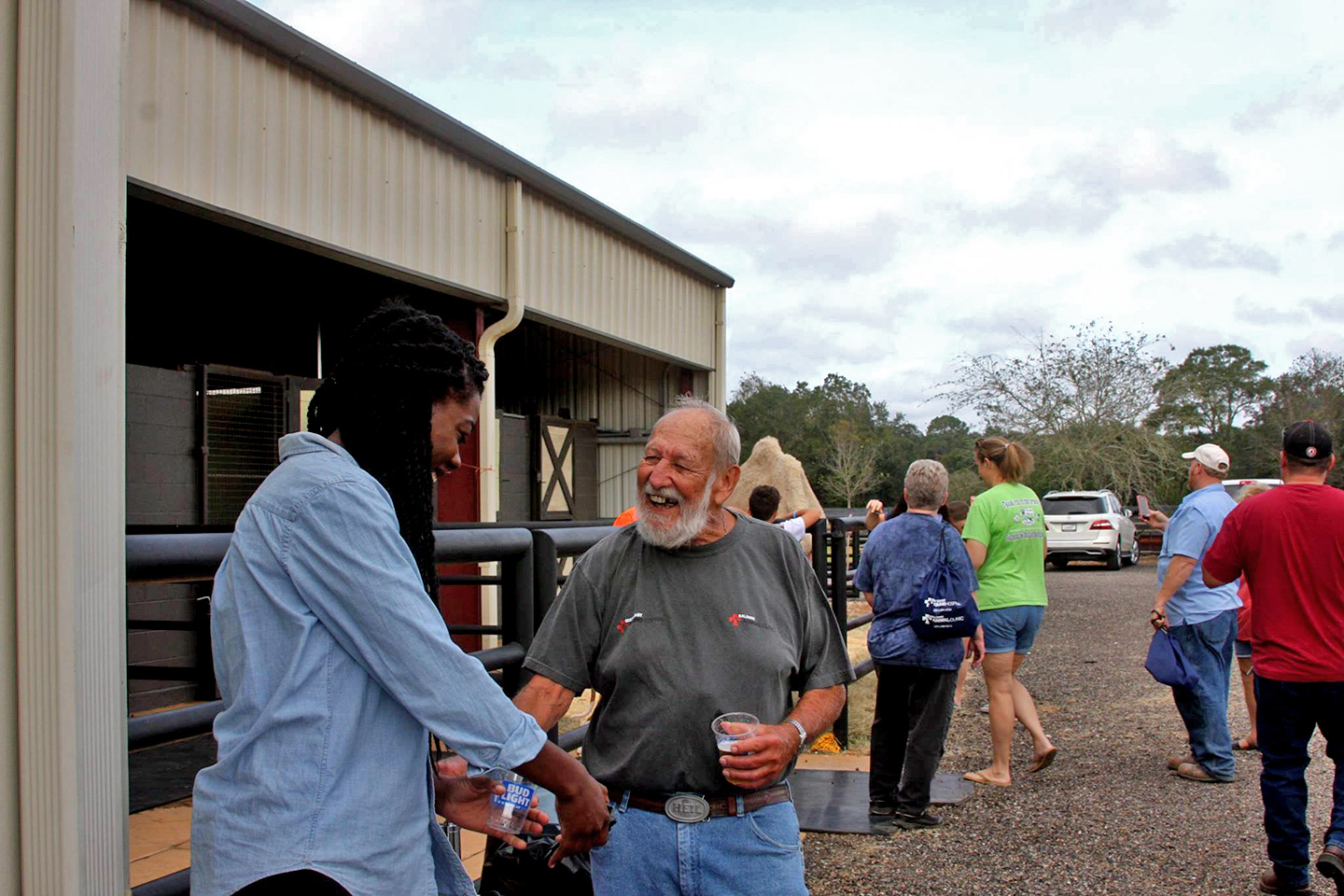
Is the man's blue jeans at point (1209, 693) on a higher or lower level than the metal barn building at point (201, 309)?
lower

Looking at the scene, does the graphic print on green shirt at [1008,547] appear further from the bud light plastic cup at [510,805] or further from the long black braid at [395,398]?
the long black braid at [395,398]

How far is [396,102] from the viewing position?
907cm

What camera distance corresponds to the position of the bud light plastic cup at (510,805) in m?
2.02

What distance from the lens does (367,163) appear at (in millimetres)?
8992

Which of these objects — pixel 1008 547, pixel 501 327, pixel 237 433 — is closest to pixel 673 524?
pixel 1008 547

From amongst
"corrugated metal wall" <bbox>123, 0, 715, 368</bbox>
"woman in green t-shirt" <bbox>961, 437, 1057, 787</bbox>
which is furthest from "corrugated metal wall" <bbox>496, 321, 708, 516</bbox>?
"woman in green t-shirt" <bbox>961, 437, 1057, 787</bbox>

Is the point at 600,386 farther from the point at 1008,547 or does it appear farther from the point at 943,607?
the point at 943,607

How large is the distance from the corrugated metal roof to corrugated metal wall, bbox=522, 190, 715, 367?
19 centimetres

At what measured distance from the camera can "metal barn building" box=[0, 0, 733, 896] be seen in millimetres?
1696

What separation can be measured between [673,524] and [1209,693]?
5.02 metres

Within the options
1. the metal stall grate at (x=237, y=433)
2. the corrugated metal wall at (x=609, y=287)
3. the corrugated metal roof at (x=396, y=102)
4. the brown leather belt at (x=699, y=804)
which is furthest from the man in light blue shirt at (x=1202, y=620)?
the metal stall grate at (x=237, y=433)

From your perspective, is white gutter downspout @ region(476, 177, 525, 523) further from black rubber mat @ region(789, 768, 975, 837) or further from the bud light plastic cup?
the bud light plastic cup

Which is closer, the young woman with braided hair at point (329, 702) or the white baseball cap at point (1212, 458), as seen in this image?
the young woman with braided hair at point (329, 702)

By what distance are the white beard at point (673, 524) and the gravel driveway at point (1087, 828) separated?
2713 mm
